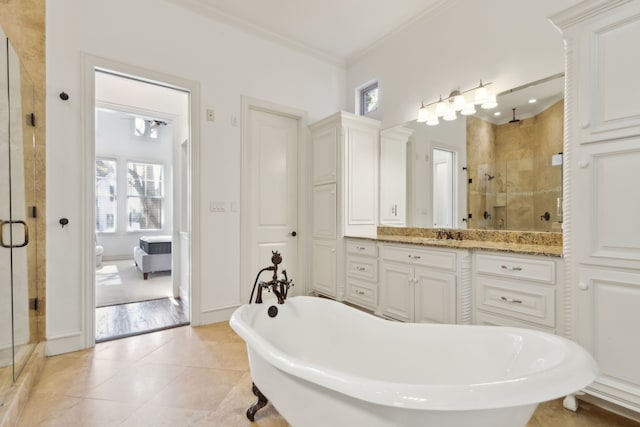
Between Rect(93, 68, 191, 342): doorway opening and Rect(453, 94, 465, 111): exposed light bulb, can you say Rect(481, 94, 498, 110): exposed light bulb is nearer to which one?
Rect(453, 94, 465, 111): exposed light bulb

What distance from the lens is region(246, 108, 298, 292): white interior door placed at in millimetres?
3461

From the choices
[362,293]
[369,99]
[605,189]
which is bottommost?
[362,293]

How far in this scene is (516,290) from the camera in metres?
1.98

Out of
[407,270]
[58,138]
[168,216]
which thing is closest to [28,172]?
[58,138]

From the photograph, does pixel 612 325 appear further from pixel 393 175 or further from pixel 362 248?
pixel 393 175

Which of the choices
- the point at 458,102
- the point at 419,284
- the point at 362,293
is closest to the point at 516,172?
the point at 458,102

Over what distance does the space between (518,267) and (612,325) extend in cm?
52

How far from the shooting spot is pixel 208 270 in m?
3.07

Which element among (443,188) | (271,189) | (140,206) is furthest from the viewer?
(140,206)

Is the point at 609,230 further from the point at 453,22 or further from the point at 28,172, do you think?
the point at 28,172

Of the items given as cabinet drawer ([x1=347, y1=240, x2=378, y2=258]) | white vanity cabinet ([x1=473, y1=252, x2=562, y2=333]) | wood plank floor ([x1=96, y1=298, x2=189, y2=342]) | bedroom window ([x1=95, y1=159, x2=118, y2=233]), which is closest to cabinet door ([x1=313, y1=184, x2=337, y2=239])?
cabinet drawer ([x1=347, y1=240, x2=378, y2=258])

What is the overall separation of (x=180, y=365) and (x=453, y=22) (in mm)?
3817

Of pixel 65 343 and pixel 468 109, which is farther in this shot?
pixel 468 109

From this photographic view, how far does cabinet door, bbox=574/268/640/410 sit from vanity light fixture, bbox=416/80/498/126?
164 centimetres
